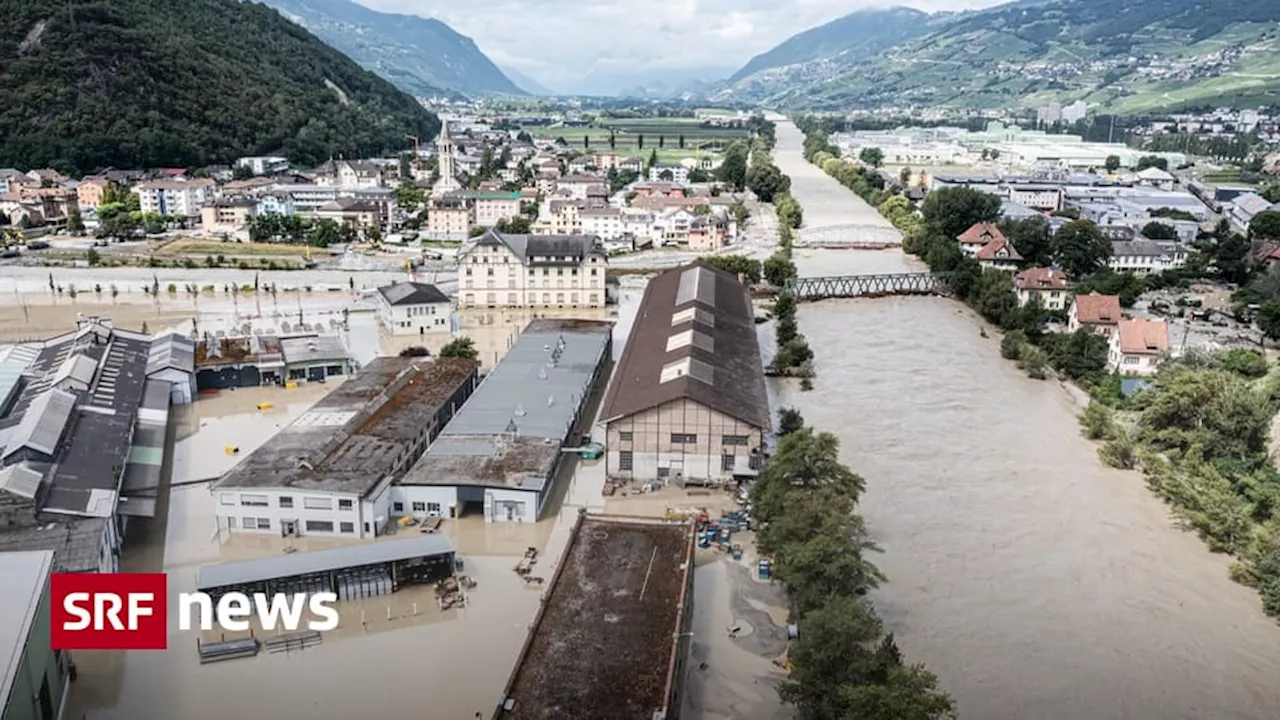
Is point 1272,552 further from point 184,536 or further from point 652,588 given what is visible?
point 184,536

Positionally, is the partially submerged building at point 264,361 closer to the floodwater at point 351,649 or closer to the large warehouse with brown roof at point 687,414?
the floodwater at point 351,649

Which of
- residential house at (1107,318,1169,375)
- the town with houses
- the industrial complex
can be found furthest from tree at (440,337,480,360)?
residential house at (1107,318,1169,375)

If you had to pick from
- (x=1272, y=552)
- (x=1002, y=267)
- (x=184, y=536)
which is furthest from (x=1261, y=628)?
(x=1002, y=267)

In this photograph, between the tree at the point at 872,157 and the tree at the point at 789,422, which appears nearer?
the tree at the point at 789,422

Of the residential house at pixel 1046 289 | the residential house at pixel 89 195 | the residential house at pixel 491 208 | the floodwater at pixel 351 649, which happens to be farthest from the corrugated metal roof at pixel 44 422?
the residential house at pixel 89 195

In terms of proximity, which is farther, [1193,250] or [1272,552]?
[1193,250]
